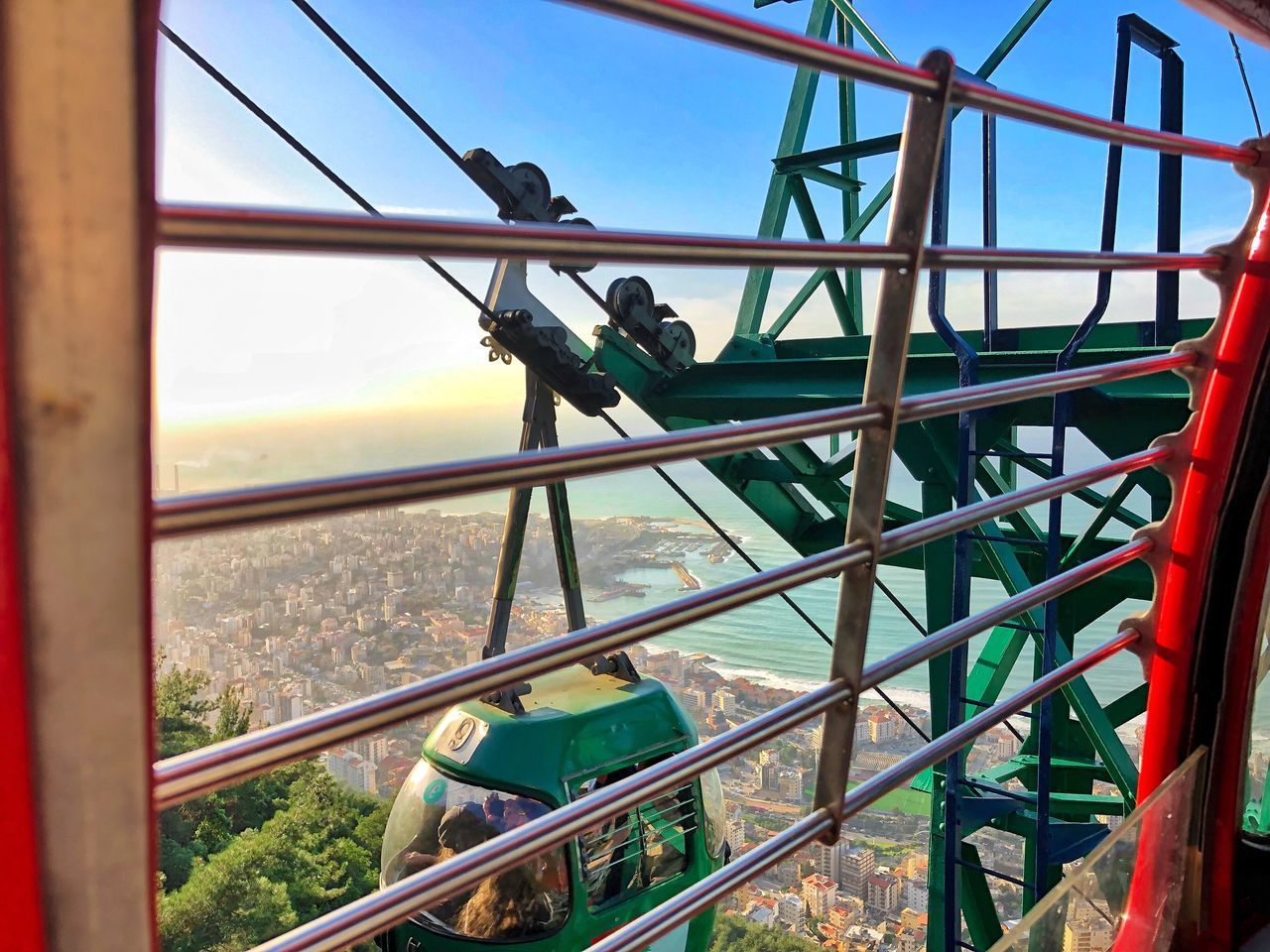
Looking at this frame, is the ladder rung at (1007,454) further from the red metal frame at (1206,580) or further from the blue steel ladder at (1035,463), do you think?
the red metal frame at (1206,580)

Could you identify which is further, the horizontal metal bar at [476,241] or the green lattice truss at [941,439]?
the green lattice truss at [941,439]

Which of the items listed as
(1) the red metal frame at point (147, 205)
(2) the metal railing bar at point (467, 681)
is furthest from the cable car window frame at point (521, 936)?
(1) the red metal frame at point (147, 205)

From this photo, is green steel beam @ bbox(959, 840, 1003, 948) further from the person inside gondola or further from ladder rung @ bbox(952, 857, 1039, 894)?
the person inside gondola

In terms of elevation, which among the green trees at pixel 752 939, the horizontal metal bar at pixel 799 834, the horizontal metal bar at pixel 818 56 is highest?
the horizontal metal bar at pixel 818 56

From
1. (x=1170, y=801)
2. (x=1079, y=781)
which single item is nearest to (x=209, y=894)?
(x=1079, y=781)

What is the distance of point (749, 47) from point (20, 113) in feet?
1.06

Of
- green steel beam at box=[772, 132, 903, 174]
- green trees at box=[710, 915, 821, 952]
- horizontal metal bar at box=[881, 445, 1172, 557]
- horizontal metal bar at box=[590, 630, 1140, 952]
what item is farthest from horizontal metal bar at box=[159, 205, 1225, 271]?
green trees at box=[710, 915, 821, 952]

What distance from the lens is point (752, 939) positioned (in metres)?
11.9

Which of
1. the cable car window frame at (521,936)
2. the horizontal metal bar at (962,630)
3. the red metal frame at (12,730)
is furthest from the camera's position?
the cable car window frame at (521,936)

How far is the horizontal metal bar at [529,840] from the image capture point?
1.29ft

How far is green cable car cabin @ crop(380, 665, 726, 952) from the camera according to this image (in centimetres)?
346

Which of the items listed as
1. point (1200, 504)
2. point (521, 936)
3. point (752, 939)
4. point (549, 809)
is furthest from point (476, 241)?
point (752, 939)

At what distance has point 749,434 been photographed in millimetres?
494

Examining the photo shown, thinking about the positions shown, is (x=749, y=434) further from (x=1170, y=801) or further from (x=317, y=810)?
(x=317, y=810)
